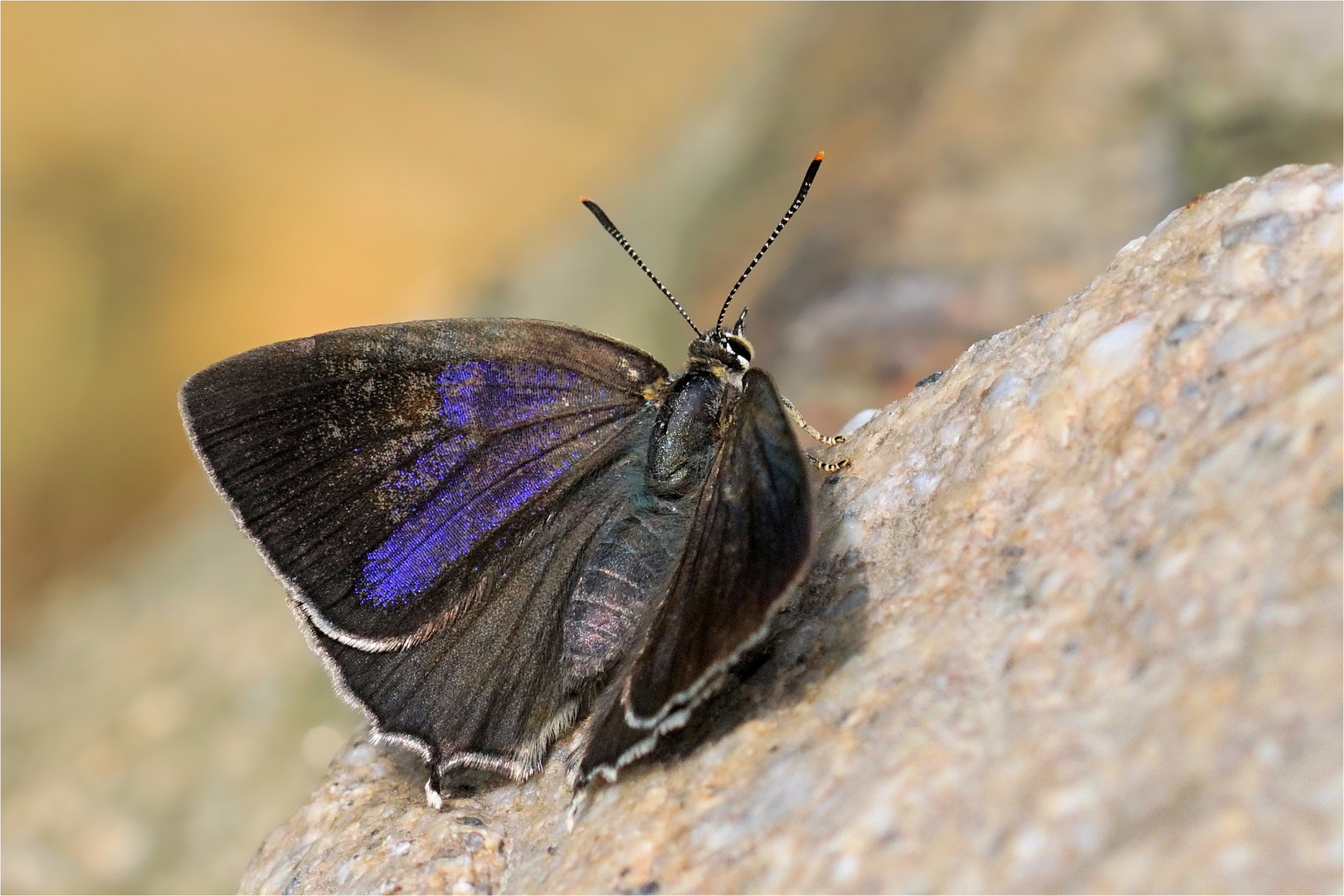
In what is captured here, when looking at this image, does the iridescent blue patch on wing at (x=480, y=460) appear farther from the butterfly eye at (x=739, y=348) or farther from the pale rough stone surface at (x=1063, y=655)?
the pale rough stone surface at (x=1063, y=655)

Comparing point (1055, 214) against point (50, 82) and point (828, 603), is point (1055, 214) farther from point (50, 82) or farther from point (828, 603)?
point (50, 82)

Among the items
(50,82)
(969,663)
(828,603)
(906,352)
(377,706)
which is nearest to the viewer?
(969,663)

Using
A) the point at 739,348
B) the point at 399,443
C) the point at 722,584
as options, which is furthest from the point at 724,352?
the point at 722,584

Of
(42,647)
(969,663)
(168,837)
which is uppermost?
(42,647)

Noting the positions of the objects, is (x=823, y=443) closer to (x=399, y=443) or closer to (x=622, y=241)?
(x=622, y=241)

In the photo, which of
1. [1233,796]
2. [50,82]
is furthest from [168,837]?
[50,82]

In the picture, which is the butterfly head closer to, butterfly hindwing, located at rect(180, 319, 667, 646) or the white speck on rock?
butterfly hindwing, located at rect(180, 319, 667, 646)
